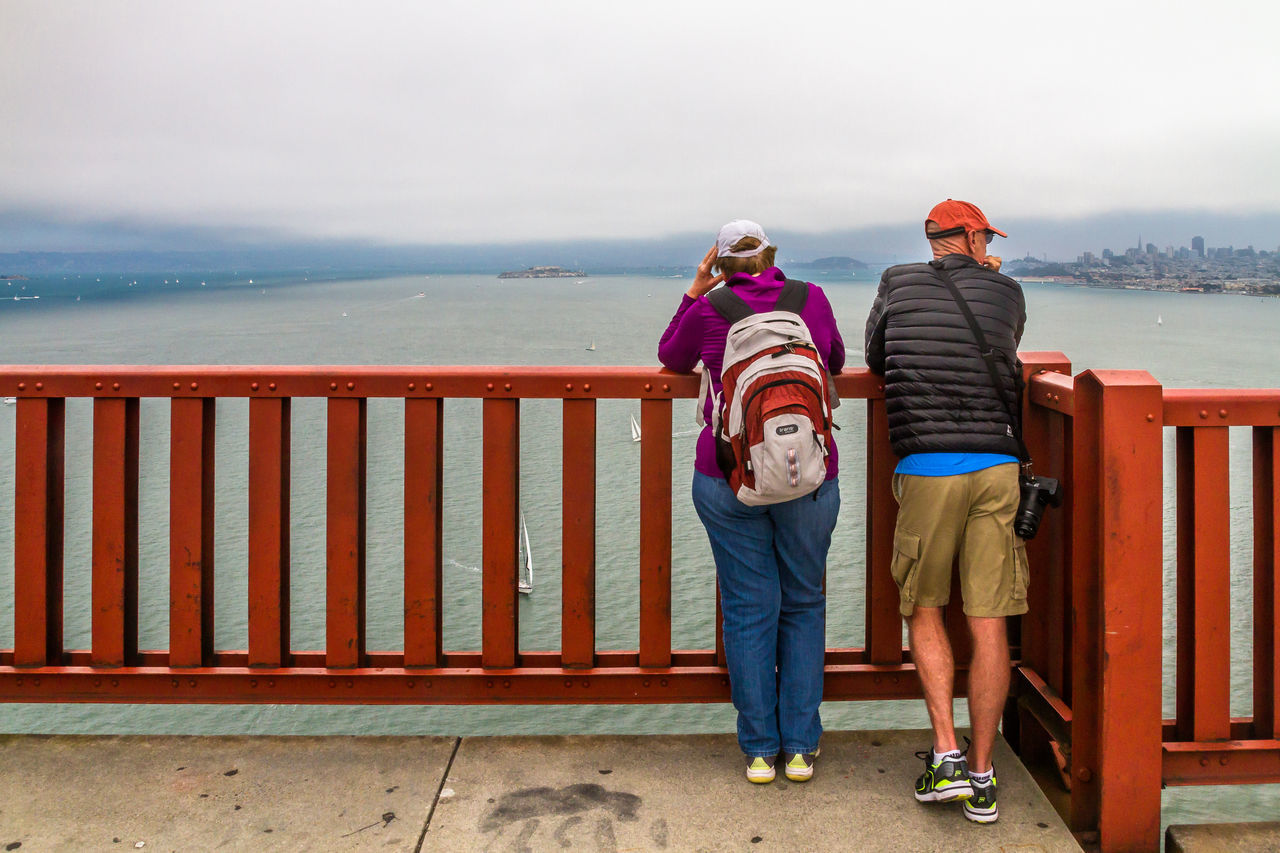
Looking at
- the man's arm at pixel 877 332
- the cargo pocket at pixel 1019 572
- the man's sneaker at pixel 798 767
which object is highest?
the man's arm at pixel 877 332

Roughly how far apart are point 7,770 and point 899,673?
125 inches

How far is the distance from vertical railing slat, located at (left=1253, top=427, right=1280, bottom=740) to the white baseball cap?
5.48 ft

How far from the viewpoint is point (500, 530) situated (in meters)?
3.73

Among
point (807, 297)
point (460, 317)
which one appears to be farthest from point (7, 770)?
point (460, 317)

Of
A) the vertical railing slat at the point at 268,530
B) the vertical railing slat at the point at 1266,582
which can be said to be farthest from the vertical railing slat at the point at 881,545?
the vertical railing slat at the point at 268,530

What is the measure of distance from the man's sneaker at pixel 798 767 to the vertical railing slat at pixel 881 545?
533 mm

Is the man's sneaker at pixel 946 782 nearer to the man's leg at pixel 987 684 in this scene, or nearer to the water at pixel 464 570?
the man's leg at pixel 987 684

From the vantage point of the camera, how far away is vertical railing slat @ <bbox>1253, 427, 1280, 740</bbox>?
126 inches

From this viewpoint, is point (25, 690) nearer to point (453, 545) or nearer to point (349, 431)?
point (349, 431)

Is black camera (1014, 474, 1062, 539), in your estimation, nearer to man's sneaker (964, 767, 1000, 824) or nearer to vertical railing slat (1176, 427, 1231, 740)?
vertical railing slat (1176, 427, 1231, 740)

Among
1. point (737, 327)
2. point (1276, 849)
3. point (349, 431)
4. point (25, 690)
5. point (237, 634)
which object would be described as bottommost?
point (237, 634)

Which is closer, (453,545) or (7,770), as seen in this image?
(7,770)

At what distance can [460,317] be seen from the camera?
16812 cm

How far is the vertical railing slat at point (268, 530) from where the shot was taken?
3.69m
